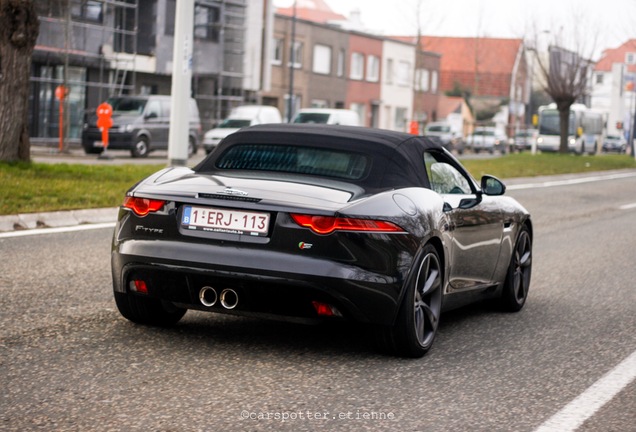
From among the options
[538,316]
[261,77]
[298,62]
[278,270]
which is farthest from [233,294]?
[298,62]

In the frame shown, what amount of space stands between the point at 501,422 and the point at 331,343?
1818 mm

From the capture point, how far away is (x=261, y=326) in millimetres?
7055

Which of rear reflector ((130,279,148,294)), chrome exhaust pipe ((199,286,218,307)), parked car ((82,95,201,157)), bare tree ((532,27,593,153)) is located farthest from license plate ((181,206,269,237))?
bare tree ((532,27,593,153))

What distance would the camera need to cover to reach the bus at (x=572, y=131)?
7755 cm

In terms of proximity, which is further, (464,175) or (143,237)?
(464,175)

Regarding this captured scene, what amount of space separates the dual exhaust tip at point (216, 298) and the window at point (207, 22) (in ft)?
146

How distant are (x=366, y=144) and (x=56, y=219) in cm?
743

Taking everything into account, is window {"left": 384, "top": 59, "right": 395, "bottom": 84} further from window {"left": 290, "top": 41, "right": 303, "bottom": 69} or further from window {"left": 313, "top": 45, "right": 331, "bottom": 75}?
window {"left": 290, "top": 41, "right": 303, "bottom": 69}

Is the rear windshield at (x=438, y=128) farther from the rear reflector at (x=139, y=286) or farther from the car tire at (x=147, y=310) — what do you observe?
the rear reflector at (x=139, y=286)

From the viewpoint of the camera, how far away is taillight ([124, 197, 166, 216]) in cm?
610

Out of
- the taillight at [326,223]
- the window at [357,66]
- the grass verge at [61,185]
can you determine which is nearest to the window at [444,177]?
the taillight at [326,223]

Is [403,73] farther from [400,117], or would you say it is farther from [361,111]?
[361,111]

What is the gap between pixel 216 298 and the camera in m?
5.98

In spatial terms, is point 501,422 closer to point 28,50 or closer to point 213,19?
point 28,50
